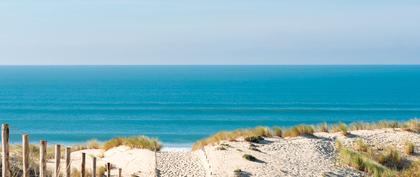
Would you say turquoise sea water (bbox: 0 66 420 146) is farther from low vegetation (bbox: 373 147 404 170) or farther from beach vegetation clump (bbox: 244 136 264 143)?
low vegetation (bbox: 373 147 404 170)

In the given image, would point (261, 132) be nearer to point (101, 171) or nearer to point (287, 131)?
point (287, 131)

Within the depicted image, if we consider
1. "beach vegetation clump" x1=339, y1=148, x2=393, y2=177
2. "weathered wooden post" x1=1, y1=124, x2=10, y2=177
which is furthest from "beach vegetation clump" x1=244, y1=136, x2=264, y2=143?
"weathered wooden post" x1=1, y1=124, x2=10, y2=177

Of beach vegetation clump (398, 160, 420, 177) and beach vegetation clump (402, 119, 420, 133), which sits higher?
beach vegetation clump (402, 119, 420, 133)

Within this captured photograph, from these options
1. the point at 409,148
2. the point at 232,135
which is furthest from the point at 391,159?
the point at 232,135

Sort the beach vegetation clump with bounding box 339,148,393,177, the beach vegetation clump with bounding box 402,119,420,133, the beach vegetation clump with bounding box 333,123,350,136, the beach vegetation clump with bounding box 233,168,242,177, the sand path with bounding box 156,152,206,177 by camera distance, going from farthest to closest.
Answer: the beach vegetation clump with bounding box 402,119,420,133 → the beach vegetation clump with bounding box 333,123,350,136 → the beach vegetation clump with bounding box 339,148,393,177 → the sand path with bounding box 156,152,206,177 → the beach vegetation clump with bounding box 233,168,242,177

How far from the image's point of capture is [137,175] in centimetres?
2044

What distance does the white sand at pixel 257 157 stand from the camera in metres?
20.8

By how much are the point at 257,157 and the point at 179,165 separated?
237 centimetres

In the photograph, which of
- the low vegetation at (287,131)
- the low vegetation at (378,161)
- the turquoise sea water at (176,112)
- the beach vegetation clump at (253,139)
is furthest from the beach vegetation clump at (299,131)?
the turquoise sea water at (176,112)

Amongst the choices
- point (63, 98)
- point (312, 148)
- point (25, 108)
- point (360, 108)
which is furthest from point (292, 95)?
point (312, 148)

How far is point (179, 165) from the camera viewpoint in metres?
21.8

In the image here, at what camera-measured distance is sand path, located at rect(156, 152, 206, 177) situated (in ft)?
68.3

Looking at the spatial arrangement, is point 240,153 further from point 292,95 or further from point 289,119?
point 292,95

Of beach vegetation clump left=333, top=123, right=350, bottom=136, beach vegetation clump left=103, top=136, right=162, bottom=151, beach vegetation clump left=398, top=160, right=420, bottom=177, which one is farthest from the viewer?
beach vegetation clump left=333, top=123, right=350, bottom=136
